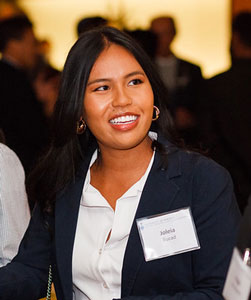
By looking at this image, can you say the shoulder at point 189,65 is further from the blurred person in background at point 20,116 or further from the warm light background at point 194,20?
the warm light background at point 194,20

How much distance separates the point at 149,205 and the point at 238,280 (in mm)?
815

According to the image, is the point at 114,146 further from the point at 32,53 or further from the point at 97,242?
the point at 32,53

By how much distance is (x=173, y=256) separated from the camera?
6.75ft

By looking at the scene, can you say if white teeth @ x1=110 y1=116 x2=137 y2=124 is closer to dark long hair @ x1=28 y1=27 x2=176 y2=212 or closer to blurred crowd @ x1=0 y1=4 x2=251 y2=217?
dark long hair @ x1=28 y1=27 x2=176 y2=212

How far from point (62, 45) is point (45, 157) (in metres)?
7.18

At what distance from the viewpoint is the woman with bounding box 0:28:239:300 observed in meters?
2.05

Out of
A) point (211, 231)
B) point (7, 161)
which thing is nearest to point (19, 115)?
point (7, 161)

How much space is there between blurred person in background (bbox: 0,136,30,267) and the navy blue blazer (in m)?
0.10

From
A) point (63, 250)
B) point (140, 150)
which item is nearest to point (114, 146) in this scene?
point (140, 150)

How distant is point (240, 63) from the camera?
13.1ft

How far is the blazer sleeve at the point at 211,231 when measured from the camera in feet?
6.51

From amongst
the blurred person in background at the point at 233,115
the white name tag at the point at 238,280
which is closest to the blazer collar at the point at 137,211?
the white name tag at the point at 238,280

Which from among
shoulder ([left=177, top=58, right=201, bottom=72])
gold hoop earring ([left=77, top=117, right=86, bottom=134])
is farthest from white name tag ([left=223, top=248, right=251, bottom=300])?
shoulder ([left=177, top=58, right=201, bottom=72])

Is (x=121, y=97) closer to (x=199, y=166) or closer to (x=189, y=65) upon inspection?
(x=199, y=166)
